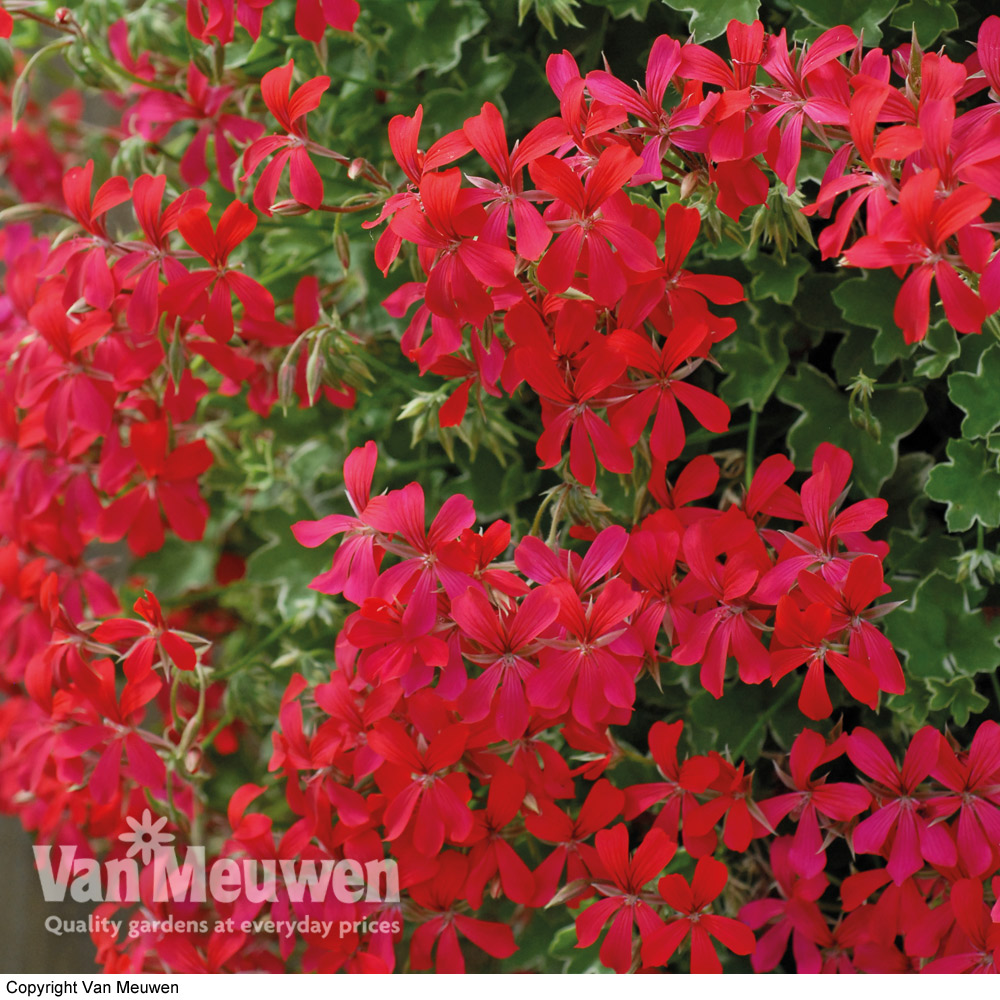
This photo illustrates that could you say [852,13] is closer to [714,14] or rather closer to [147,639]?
[714,14]

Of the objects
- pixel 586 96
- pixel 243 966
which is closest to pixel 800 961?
pixel 243 966

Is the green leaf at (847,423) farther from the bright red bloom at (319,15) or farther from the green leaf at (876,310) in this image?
the bright red bloom at (319,15)

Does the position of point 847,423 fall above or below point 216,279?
below

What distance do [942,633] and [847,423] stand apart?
149 millimetres

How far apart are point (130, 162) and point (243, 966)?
0.60 metres

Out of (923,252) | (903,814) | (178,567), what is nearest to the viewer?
(923,252)

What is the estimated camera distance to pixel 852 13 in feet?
1.86

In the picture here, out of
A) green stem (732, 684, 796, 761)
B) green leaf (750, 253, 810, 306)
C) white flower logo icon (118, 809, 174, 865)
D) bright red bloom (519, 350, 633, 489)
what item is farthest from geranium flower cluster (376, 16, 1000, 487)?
white flower logo icon (118, 809, 174, 865)

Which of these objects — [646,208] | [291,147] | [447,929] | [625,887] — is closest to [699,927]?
[625,887]

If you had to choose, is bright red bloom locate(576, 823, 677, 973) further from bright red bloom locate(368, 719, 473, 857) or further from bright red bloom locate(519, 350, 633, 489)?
bright red bloom locate(519, 350, 633, 489)

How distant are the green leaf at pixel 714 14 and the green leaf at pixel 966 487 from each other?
0.94 ft

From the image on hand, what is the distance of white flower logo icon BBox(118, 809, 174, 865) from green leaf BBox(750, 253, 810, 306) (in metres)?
0.56

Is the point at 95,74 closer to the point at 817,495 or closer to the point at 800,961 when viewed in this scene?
the point at 817,495

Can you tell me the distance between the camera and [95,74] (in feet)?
2.28
